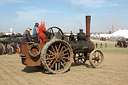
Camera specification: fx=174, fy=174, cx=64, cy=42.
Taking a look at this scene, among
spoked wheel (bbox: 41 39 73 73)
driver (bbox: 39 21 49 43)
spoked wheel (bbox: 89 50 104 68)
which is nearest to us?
spoked wheel (bbox: 41 39 73 73)

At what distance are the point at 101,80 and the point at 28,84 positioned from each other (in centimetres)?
243

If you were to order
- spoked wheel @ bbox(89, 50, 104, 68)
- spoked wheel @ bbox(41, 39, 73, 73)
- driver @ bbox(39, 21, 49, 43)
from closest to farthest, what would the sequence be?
spoked wheel @ bbox(41, 39, 73, 73)
driver @ bbox(39, 21, 49, 43)
spoked wheel @ bbox(89, 50, 104, 68)

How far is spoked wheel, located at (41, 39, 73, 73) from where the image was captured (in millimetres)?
6664

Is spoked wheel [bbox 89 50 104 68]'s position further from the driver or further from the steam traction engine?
the driver

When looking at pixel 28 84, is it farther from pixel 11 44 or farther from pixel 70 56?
pixel 11 44

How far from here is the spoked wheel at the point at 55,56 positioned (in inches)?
262

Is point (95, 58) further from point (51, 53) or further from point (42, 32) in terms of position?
point (42, 32)

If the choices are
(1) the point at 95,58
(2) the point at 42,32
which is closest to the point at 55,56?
(2) the point at 42,32

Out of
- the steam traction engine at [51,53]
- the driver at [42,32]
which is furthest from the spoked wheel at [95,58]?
the driver at [42,32]

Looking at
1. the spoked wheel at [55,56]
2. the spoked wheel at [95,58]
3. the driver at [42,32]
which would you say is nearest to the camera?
the spoked wheel at [55,56]

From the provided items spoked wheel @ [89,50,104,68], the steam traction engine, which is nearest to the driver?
the steam traction engine

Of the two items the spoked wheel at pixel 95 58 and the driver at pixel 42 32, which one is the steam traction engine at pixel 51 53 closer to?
the driver at pixel 42 32

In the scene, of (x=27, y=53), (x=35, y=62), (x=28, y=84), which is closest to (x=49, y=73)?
(x=35, y=62)

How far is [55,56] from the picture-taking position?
6961mm
